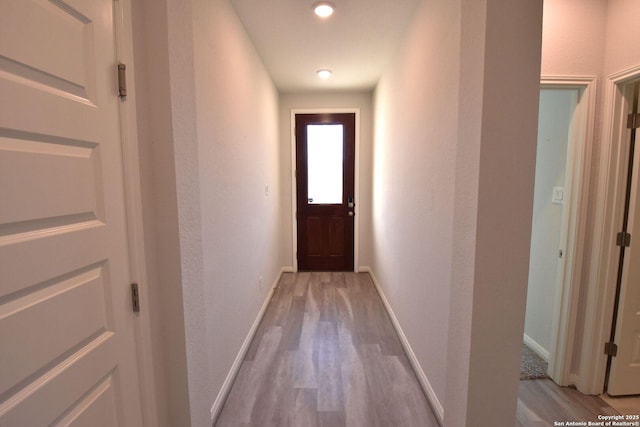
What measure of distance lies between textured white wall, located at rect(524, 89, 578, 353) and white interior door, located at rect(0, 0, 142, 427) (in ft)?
8.67

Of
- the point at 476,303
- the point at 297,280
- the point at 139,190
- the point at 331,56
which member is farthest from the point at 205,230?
the point at 297,280

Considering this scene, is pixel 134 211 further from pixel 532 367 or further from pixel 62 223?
pixel 532 367

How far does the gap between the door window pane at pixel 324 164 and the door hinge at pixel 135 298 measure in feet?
10.7

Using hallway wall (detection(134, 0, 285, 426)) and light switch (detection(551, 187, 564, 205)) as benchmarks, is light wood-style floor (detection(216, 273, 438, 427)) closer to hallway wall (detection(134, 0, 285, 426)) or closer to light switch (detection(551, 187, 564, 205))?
hallway wall (detection(134, 0, 285, 426))

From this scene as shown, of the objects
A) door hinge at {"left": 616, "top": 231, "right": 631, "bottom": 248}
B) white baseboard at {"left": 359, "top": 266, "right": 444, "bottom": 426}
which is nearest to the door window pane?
white baseboard at {"left": 359, "top": 266, "right": 444, "bottom": 426}

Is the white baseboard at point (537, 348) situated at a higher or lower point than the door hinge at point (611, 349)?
lower

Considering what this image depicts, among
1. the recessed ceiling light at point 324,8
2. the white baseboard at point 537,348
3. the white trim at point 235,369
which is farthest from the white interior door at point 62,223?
the white baseboard at point 537,348

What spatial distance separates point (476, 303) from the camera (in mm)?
1111

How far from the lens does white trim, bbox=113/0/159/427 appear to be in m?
0.95

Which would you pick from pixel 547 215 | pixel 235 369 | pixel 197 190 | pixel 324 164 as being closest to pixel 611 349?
pixel 547 215

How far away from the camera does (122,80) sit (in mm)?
948

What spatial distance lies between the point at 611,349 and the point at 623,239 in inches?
28.5

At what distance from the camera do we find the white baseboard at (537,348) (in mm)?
2217

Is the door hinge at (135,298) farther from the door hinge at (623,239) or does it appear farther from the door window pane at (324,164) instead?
the door window pane at (324,164)
